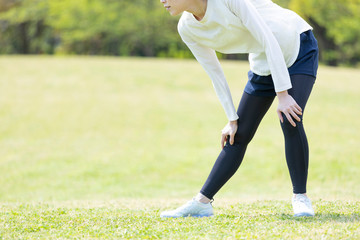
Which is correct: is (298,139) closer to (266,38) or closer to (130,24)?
(266,38)

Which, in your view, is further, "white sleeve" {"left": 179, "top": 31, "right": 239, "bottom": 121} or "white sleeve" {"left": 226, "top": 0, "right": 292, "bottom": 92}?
"white sleeve" {"left": 179, "top": 31, "right": 239, "bottom": 121}

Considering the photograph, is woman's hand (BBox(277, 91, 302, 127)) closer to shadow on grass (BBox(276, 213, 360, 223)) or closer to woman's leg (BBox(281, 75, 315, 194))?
woman's leg (BBox(281, 75, 315, 194))

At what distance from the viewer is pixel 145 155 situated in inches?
477

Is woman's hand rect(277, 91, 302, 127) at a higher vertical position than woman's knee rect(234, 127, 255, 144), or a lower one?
higher

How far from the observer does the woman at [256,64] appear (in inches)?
140

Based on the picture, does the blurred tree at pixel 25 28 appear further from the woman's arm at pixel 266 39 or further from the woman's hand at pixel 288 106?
the woman's hand at pixel 288 106

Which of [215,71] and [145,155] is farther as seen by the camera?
[145,155]

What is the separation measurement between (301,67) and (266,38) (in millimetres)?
432

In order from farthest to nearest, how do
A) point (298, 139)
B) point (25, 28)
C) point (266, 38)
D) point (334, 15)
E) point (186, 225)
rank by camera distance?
point (25, 28), point (334, 15), point (298, 139), point (186, 225), point (266, 38)

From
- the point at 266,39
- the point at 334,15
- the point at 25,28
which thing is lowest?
the point at 334,15

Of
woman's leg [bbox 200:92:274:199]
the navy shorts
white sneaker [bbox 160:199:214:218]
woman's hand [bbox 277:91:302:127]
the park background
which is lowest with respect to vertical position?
the park background

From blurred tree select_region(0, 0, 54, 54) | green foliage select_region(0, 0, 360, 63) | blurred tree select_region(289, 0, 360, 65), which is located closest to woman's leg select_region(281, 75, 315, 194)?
blurred tree select_region(289, 0, 360, 65)

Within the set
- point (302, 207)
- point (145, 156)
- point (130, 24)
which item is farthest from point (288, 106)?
point (130, 24)

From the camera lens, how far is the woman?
3.57 meters
